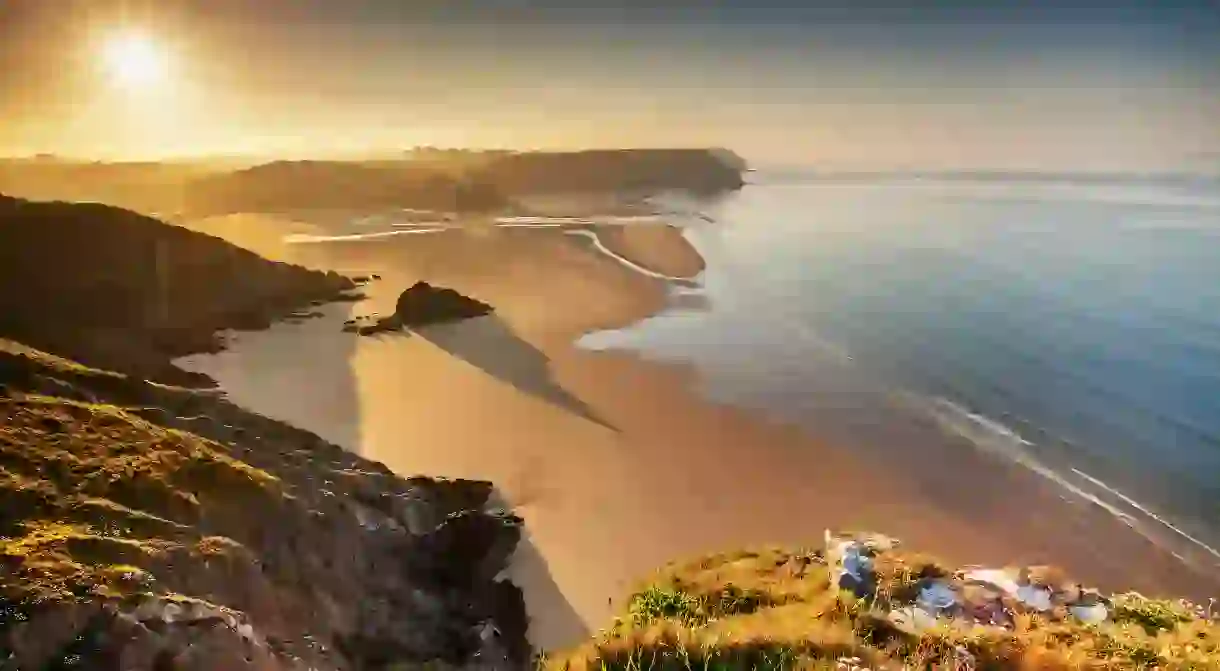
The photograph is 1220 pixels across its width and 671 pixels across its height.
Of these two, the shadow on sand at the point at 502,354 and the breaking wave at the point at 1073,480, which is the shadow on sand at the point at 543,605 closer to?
the shadow on sand at the point at 502,354

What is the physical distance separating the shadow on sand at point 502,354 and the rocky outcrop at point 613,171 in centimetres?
195

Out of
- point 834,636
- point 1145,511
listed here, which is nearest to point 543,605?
point 834,636

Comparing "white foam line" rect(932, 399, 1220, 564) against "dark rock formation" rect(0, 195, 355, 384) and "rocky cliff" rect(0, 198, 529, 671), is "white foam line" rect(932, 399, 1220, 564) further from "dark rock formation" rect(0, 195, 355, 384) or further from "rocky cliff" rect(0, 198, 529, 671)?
"dark rock formation" rect(0, 195, 355, 384)

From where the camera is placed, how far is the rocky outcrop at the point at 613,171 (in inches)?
353

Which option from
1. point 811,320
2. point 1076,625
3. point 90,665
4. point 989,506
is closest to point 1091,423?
point 989,506

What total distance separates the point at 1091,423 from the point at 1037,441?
0.64 meters

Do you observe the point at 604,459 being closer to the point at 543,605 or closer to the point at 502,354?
the point at 543,605

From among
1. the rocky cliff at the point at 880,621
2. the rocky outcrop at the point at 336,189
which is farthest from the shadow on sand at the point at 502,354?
the rocky cliff at the point at 880,621

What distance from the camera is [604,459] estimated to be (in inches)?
217

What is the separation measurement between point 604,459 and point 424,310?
10.1 ft

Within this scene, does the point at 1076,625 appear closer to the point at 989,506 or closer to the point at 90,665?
the point at 989,506

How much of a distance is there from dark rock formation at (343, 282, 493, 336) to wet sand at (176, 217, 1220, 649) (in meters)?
0.16

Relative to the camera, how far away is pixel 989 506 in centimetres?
509

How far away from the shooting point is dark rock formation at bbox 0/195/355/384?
602cm
